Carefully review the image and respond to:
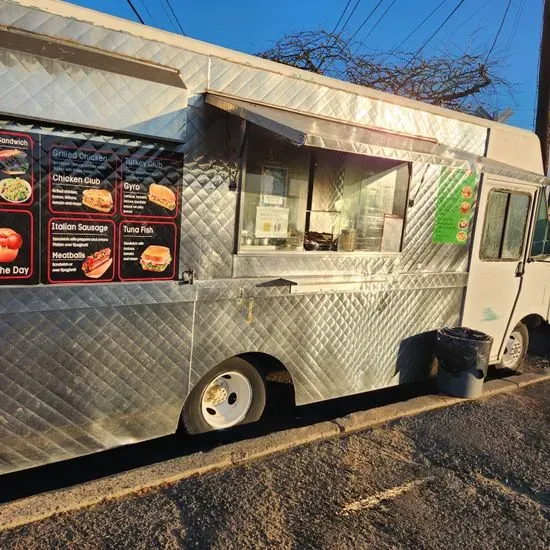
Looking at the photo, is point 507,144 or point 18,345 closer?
point 18,345

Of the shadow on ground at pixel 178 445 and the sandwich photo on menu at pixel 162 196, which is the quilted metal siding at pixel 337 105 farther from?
the shadow on ground at pixel 178 445

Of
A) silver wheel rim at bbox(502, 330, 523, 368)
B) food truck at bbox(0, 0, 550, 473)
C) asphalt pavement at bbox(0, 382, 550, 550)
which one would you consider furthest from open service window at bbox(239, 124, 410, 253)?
silver wheel rim at bbox(502, 330, 523, 368)

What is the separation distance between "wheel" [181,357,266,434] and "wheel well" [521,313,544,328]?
4.25 metres

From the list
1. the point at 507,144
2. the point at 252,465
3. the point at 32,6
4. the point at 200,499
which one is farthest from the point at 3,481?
the point at 507,144

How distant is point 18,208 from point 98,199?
47cm

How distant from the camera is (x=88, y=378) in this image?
3311 mm

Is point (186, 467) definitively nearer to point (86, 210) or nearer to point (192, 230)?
point (192, 230)

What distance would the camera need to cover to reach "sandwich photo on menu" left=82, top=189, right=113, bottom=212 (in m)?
3.17

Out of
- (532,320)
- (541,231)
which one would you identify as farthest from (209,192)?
(532,320)

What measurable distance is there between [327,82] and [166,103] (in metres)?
1.49

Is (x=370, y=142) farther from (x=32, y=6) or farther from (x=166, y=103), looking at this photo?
(x=32, y=6)

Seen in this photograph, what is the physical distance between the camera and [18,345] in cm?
302

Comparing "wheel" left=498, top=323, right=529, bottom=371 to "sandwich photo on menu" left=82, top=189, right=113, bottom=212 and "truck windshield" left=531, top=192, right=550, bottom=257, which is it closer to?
"truck windshield" left=531, top=192, right=550, bottom=257

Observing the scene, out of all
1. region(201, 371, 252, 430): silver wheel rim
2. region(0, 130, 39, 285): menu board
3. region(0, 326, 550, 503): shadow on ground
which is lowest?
region(0, 326, 550, 503): shadow on ground
